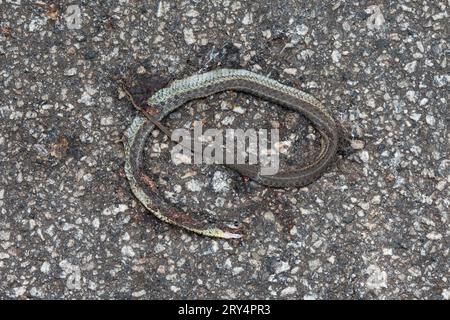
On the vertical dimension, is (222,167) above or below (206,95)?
below

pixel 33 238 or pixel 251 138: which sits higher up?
pixel 251 138

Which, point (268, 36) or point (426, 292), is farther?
point (268, 36)

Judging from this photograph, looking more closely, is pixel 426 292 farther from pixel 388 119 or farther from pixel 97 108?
pixel 97 108

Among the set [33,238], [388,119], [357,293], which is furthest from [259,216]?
[33,238]

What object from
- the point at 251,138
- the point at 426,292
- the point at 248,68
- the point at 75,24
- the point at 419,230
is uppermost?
the point at 75,24
